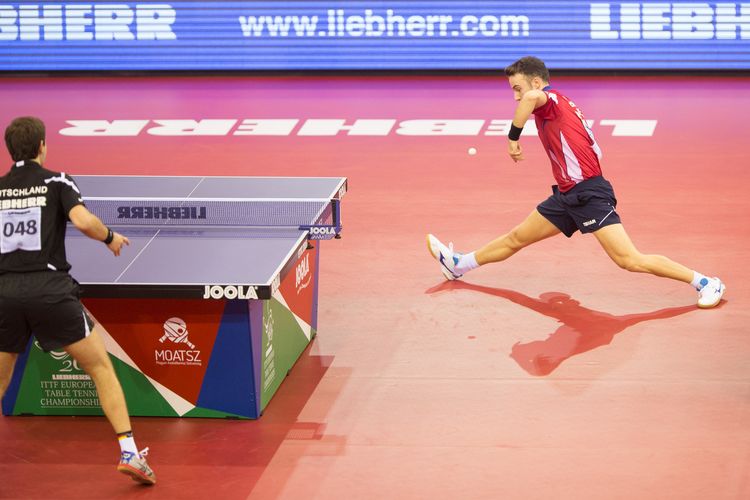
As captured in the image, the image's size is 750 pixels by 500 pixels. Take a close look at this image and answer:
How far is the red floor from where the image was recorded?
197 inches

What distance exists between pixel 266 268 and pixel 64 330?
1.17 m

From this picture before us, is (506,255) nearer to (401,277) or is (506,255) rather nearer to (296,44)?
(401,277)

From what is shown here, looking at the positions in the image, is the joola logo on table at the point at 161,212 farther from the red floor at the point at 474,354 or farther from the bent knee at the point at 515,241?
the bent knee at the point at 515,241

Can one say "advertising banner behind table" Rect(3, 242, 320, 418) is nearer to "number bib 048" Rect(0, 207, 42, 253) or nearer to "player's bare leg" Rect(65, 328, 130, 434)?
"player's bare leg" Rect(65, 328, 130, 434)

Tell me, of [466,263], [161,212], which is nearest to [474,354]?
[466,263]

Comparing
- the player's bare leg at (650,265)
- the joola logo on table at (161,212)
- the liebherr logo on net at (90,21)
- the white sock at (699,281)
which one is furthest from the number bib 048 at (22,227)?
the liebherr logo on net at (90,21)

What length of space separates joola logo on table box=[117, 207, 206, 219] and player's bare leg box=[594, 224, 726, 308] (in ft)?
8.14

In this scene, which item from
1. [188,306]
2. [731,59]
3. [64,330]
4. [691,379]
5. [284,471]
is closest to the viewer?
[64,330]

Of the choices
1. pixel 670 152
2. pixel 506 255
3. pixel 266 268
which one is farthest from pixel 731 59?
pixel 266 268

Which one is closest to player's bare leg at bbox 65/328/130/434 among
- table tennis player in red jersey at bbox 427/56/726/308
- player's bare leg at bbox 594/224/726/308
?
table tennis player in red jersey at bbox 427/56/726/308

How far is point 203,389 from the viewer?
18.5 ft

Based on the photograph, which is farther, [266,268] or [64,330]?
[266,268]

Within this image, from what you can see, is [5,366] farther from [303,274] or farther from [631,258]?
[631,258]

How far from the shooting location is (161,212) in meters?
6.44
